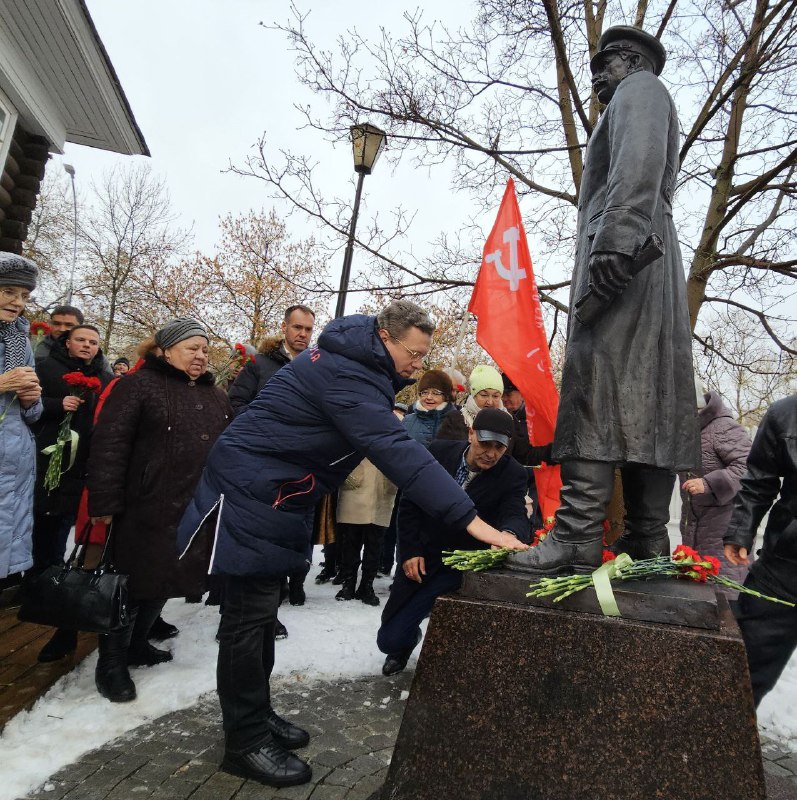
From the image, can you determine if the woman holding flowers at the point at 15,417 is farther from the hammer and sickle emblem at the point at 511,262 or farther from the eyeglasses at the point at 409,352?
the hammer and sickle emblem at the point at 511,262

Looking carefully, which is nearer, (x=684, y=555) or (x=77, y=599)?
(x=684, y=555)

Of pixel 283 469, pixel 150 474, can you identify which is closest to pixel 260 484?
pixel 283 469

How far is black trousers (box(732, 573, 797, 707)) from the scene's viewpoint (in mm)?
2793

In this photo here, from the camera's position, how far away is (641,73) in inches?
97.2

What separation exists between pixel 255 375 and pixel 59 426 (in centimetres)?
142

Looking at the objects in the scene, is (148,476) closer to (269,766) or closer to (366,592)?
(269,766)

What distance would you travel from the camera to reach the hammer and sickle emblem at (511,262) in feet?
19.2

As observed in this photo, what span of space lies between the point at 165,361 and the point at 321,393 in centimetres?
150

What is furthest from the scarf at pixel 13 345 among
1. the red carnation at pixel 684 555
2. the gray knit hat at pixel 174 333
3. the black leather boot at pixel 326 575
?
the black leather boot at pixel 326 575

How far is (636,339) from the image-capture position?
2424 mm

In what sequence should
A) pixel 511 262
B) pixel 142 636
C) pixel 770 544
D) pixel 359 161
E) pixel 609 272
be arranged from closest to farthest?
pixel 609 272, pixel 770 544, pixel 142 636, pixel 511 262, pixel 359 161

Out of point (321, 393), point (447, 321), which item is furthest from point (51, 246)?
point (321, 393)

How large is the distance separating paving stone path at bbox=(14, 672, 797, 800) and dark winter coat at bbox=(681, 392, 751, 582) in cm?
195

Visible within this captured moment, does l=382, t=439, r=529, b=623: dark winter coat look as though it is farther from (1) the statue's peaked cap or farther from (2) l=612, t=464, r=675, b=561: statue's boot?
(1) the statue's peaked cap
